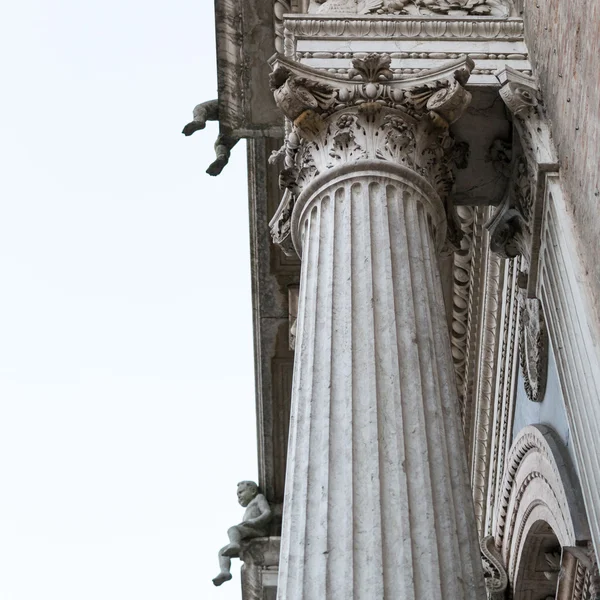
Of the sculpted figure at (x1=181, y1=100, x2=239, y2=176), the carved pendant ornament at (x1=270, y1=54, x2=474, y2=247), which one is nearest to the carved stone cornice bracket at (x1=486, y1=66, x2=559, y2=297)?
the carved pendant ornament at (x1=270, y1=54, x2=474, y2=247)

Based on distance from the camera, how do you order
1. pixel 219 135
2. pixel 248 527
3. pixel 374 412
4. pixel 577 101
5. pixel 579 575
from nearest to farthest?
pixel 374 412, pixel 577 101, pixel 579 575, pixel 219 135, pixel 248 527

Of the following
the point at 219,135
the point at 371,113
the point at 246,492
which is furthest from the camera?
the point at 246,492

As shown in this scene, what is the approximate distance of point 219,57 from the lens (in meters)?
12.3

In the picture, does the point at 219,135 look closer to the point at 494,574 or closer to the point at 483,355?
the point at 483,355

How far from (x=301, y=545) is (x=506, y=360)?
6.53 metres

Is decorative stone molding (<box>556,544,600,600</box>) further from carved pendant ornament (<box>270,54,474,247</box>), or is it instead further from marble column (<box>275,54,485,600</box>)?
carved pendant ornament (<box>270,54,474,247</box>)

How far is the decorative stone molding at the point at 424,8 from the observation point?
9625 millimetres

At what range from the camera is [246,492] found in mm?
17469

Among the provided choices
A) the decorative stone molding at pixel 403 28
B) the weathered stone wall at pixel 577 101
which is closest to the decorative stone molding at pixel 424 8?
the decorative stone molding at pixel 403 28

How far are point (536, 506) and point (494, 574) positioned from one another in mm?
1426

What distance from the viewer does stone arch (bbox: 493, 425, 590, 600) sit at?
9711mm

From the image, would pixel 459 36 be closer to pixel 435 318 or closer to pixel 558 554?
pixel 435 318

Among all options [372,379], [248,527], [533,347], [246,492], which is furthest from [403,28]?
[246,492]

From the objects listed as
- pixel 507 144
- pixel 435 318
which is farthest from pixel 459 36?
pixel 435 318
